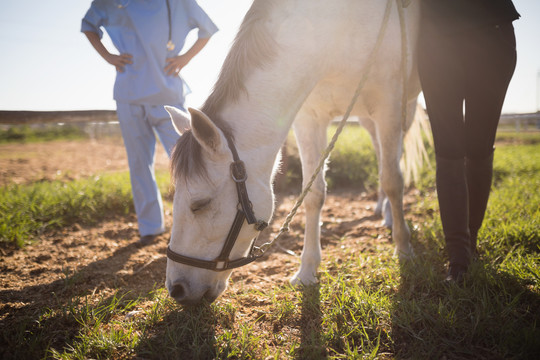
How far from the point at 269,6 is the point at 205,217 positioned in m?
1.31

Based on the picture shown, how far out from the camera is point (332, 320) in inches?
67.5

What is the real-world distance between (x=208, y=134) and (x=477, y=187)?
78.3 inches

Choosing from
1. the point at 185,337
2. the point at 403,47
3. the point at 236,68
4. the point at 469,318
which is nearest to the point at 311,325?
the point at 185,337

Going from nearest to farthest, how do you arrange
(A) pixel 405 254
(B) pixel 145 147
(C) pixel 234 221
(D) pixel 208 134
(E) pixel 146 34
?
(D) pixel 208 134 < (C) pixel 234 221 < (A) pixel 405 254 < (E) pixel 146 34 < (B) pixel 145 147

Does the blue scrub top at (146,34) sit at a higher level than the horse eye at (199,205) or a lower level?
higher

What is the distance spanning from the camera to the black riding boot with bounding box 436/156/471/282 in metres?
1.98

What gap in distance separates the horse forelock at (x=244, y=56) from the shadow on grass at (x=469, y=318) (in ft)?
4.90

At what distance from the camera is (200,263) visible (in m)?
1.55

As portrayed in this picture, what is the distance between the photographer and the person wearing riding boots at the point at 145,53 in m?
2.68

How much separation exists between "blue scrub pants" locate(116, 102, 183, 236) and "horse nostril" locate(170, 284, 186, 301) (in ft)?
5.34

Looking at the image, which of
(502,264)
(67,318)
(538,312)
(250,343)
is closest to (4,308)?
(67,318)

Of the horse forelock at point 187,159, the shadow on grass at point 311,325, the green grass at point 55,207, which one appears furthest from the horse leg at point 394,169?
the green grass at point 55,207

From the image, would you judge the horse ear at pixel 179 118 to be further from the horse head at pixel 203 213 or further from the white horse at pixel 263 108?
the horse head at pixel 203 213

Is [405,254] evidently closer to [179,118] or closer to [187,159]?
[187,159]
